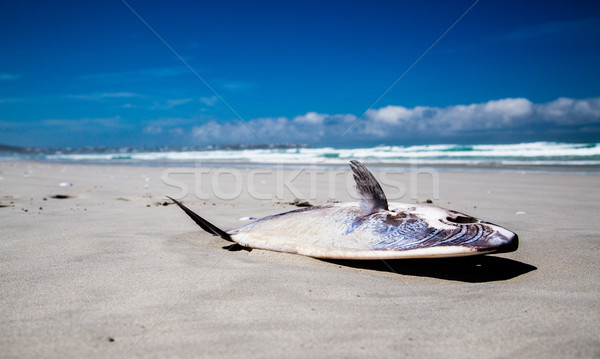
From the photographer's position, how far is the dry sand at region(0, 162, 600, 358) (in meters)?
1.53

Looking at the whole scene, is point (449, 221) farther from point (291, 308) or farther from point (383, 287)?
point (291, 308)

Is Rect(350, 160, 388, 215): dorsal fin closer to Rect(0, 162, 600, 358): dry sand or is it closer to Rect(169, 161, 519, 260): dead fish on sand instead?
Rect(169, 161, 519, 260): dead fish on sand

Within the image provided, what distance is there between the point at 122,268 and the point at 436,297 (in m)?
1.96

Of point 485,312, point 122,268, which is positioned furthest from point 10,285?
point 485,312

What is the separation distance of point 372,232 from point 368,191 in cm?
36

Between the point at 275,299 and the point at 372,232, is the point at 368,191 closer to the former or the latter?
the point at 372,232

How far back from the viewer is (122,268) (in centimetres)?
254

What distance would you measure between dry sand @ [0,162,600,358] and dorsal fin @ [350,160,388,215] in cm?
44

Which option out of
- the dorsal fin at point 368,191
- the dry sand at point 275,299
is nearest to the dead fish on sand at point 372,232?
the dorsal fin at point 368,191

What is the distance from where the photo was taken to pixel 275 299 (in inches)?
78.9

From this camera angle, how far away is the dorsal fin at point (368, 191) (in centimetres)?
286

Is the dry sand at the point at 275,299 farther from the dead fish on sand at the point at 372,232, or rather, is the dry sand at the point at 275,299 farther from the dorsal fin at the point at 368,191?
the dorsal fin at the point at 368,191

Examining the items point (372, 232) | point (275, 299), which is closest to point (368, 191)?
point (372, 232)

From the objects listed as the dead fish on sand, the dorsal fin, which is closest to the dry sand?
the dead fish on sand
